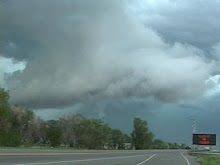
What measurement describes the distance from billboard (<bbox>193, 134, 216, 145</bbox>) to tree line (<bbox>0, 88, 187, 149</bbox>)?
43389 mm

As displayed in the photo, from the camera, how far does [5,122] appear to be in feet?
343

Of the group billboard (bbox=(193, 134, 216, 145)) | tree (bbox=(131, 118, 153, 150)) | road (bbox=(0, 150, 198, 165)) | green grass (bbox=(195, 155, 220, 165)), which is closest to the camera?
road (bbox=(0, 150, 198, 165))

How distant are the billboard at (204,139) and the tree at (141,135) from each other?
95.1 metres

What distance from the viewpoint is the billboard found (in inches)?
3563

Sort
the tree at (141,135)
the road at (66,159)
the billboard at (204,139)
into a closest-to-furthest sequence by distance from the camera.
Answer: the road at (66,159) < the billboard at (204,139) < the tree at (141,135)

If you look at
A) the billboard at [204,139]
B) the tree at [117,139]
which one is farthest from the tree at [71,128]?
the billboard at [204,139]

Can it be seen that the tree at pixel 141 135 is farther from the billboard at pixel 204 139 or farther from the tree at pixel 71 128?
the billboard at pixel 204 139

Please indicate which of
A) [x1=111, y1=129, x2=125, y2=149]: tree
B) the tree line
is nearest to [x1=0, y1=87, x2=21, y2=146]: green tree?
the tree line

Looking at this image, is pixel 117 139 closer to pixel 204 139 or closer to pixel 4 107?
pixel 4 107

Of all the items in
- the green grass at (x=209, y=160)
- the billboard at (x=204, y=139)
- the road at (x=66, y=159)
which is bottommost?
the green grass at (x=209, y=160)

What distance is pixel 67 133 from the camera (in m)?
159

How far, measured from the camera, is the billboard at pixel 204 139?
3563 inches

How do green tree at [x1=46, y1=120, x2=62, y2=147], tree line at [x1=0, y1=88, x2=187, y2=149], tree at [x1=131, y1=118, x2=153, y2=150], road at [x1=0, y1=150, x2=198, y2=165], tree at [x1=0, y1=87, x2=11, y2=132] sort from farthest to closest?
1. tree at [x1=131, y1=118, x2=153, y2=150]
2. green tree at [x1=46, y1=120, x2=62, y2=147]
3. tree line at [x1=0, y1=88, x2=187, y2=149]
4. tree at [x1=0, y1=87, x2=11, y2=132]
5. road at [x1=0, y1=150, x2=198, y2=165]

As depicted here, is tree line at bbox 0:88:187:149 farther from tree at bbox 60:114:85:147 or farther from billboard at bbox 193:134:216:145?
billboard at bbox 193:134:216:145
